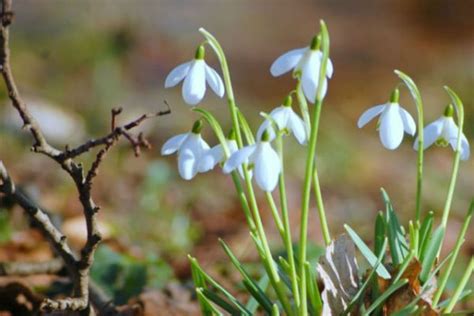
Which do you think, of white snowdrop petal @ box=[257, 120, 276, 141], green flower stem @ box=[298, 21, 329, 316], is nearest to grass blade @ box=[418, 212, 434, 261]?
green flower stem @ box=[298, 21, 329, 316]

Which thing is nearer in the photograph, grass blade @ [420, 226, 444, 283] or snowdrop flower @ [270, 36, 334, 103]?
snowdrop flower @ [270, 36, 334, 103]

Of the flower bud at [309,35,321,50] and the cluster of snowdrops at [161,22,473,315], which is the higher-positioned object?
the flower bud at [309,35,321,50]

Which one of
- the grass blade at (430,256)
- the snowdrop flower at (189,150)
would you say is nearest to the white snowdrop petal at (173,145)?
the snowdrop flower at (189,150)

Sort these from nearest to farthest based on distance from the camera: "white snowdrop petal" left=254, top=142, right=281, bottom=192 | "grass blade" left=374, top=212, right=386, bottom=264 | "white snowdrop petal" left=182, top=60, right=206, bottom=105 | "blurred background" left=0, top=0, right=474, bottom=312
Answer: "white snowdrop petal" left=254, top=142, right=281, bottom=192, "white snowdrop petal" left=182, top=60, right=206, bottom=105, "grass blade" left=374, top=212, right=386, bottom=264, "blurred background" left=0, top=0, right=474, bottom=312

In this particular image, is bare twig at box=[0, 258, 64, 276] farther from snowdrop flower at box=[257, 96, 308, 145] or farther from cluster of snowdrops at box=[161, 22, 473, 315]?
snowdrop flower at box=[257, 96, 308, 145]

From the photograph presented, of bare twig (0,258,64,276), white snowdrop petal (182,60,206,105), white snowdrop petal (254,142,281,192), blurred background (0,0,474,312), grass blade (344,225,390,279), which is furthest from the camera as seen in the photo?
blurred background (0,0,474,312)

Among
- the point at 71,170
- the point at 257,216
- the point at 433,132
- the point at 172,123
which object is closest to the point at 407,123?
the point at 433,132

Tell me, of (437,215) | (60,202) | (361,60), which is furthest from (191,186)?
(361,60)
